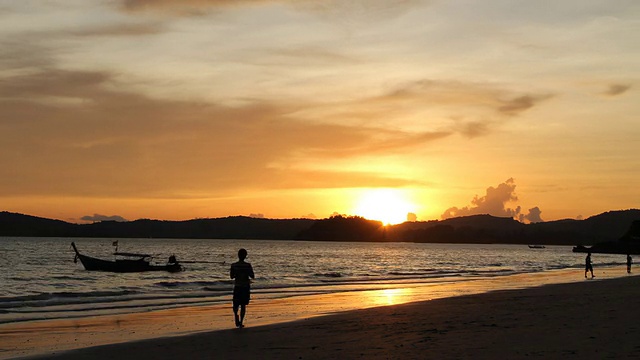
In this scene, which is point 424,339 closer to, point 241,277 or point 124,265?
point 241,277

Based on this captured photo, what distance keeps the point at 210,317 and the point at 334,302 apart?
8.52 meters

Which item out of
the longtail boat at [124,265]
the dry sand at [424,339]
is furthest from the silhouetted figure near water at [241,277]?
the longtail boat at [124,265]

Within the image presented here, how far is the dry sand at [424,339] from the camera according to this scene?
1254 cm

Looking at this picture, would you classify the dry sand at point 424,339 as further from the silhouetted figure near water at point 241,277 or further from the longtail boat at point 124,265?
the longtail boat at point 124,265

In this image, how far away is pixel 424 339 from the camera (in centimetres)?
1455

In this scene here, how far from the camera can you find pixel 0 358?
14.8 m

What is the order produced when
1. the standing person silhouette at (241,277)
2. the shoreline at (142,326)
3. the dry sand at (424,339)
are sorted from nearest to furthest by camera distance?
the dry sand at (424,339) < the shoreline at (142,326) < the standing person silhouette at (241,277)

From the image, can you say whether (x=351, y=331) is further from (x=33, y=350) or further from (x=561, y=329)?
(x=33, y=350)

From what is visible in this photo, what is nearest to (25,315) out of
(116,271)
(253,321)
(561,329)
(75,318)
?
(75,318)

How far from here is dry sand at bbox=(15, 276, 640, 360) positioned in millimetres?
12539

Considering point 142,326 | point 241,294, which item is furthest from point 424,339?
point 142,326

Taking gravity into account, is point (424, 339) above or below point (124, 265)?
below

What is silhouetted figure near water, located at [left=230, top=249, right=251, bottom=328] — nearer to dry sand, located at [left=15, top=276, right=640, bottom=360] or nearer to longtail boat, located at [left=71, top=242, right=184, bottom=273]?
dry sand, located at [left=15, top=276, right=640, bottom=360]

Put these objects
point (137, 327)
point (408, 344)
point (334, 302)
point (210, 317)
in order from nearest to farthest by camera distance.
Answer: point (408, 344), point (137, 327), point (210, 317), point (334, 302)
